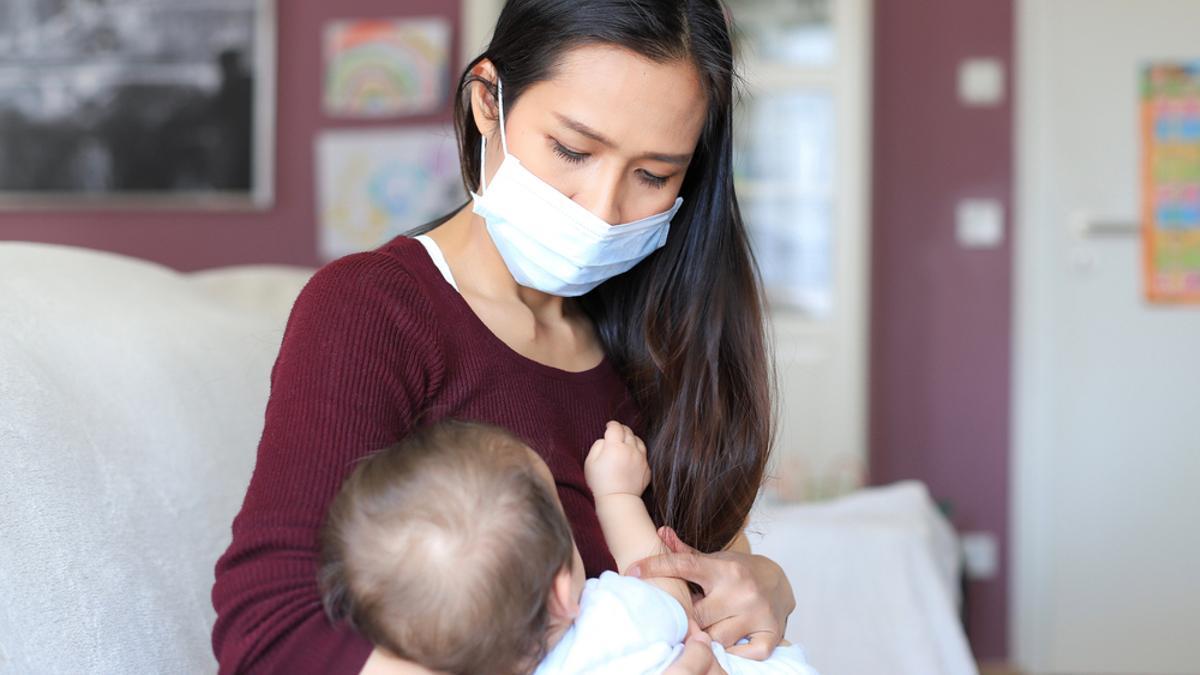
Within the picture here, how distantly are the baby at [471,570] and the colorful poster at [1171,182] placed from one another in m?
3.34

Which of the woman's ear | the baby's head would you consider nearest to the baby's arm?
the baby's head

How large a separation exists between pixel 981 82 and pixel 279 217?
2272 mm

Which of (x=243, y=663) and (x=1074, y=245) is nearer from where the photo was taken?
(x=243, y=663)

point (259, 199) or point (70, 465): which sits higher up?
point (259, 199)

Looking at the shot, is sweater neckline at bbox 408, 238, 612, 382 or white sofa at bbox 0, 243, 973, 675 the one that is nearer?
white sofa at bbox 0, 243, 973, 675

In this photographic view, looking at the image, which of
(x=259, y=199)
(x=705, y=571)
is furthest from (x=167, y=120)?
(x=705, y=571)

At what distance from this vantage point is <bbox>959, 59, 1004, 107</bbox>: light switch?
13.4ft

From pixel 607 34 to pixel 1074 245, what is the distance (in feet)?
10.3

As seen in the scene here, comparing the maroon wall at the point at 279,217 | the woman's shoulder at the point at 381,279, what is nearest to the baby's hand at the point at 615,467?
the woman's shoulder at the point at 381,279

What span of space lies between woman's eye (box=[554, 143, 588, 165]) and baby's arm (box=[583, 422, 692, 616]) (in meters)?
0.26

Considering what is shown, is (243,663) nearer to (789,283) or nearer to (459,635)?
(459,635)

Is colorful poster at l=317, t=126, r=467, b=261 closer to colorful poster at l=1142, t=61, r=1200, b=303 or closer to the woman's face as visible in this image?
colorful poster at l=1142, t=61, r=1200, b=303

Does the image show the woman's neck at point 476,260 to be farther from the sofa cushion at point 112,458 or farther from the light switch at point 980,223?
the light switch at point 980,223

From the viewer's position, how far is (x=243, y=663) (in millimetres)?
935
